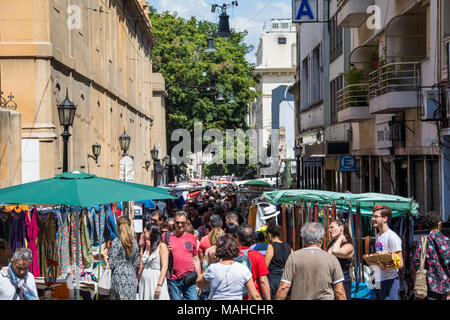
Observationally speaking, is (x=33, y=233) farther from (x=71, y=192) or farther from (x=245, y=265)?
(x=245, y=265)

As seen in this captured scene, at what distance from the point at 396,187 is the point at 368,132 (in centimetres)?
420

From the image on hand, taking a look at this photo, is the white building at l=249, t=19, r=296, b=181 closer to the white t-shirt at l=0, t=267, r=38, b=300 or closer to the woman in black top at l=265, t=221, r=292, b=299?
the woman in black top at l=265, t=221, r=292, b=299

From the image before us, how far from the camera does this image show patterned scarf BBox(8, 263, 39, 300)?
7.77m

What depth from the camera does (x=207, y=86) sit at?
5719 cm

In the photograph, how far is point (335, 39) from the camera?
3234cm

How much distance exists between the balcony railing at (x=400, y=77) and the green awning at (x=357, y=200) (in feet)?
19.0

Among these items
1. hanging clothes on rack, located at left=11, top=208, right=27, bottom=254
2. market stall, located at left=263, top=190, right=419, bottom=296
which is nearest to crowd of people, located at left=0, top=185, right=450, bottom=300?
market stall, located at left=263, top=190, right=419, bottom=296

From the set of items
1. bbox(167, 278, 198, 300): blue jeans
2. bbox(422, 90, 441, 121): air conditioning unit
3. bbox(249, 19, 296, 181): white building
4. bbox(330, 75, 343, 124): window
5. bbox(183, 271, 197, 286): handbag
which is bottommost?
bbox(167, 278, 198, 300): blue jeans

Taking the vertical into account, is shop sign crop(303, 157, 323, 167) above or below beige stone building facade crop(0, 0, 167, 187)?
below

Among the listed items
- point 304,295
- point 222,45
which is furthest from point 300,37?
point 304,295

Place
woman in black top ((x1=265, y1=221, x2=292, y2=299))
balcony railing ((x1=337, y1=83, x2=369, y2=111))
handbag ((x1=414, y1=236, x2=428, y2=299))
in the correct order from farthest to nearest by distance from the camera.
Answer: balcony railing ((x1=337, y1=83, x2=369, y2=111)) → woman in black top ((x1=265, y1=221, x2=292, y2=299)) → handbag ((x1=414, y1=236, x2=428, y2=299))

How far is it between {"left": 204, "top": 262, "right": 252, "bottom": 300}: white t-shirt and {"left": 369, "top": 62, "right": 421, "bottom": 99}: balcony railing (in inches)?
470
